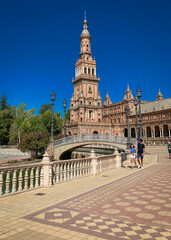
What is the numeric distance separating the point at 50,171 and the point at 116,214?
4326 millimetres

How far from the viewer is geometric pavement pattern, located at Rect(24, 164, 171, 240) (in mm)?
4352

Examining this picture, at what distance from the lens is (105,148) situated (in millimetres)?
41781

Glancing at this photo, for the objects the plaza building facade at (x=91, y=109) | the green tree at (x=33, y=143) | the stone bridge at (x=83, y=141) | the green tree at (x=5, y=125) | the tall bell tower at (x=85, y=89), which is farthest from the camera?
the tall bell tower at (x=85, y=89)

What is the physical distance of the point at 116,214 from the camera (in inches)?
213

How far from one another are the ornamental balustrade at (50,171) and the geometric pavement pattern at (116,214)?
2.20 m

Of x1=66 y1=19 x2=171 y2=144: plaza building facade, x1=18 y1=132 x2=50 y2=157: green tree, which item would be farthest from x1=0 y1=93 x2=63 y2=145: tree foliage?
x1=18 y1=132 x2=50 y2=157: green tree

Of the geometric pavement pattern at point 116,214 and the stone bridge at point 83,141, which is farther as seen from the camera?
the stone bridge at point 83,141

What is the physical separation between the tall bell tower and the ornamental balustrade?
54.4m

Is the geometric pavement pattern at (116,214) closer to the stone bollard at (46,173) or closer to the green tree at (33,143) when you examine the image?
the stone bollard at (46,173)

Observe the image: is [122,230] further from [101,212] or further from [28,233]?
[28,233]

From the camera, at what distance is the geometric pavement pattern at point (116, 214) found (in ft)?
14.3

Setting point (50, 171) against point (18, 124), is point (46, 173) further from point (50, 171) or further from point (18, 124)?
Result: point (18, 124)

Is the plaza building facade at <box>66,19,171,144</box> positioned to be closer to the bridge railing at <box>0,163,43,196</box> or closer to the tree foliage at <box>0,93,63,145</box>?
the tree foliage at <box>0,93,63,145</box>

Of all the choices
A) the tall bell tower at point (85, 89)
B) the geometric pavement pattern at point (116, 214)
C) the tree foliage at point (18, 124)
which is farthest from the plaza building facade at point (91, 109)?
the geometric pavement pattern at point (116, 214)
